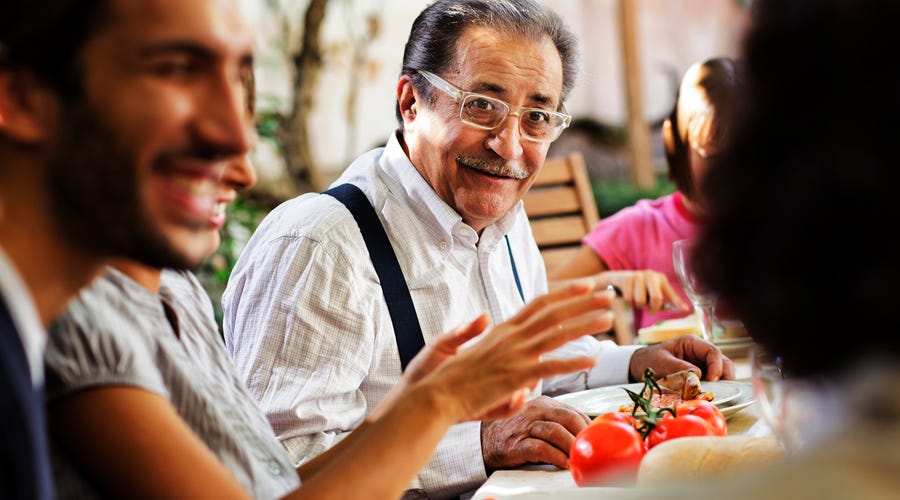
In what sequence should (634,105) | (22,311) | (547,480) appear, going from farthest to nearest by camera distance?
(634,105)
(547,480)
(22,311)

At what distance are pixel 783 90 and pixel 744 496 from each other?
0.31 m

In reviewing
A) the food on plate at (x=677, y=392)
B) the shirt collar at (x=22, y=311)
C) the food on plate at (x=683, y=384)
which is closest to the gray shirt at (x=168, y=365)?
the shirt collar at (x=22, y=311)

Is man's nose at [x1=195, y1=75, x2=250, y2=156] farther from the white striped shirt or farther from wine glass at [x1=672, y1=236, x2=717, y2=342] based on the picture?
wine glass at [x1=672, y1=236, x2=717, y2=342]

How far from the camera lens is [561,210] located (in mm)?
4273

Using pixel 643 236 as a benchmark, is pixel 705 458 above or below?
above

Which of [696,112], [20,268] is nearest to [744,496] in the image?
[20,268]

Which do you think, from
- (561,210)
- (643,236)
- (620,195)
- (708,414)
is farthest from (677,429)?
(620,195)

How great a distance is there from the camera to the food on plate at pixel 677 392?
201cm

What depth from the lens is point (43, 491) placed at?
90cm

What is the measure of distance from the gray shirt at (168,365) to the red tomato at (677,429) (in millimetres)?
622

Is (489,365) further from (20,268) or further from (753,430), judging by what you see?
(753,430)

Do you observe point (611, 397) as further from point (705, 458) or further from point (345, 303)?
point (705, 458)

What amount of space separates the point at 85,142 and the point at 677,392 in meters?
1.48

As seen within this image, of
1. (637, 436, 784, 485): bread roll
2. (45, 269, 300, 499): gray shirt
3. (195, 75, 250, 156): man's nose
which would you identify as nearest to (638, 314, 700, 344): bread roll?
(637, 436, 784, 485): bread roll
